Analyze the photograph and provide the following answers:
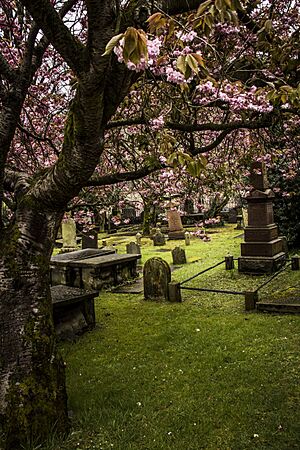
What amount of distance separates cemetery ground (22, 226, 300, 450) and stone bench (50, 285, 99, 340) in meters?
0.23

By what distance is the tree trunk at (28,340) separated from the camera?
358 centimetres

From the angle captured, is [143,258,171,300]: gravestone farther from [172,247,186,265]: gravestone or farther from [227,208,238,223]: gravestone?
[227,208,238,223]: gravestone

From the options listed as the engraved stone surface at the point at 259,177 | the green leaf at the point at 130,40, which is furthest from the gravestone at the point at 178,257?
the green leaf at the point at 130,40

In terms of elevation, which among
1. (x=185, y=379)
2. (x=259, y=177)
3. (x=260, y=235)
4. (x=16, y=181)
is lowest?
(x=185, y=379)

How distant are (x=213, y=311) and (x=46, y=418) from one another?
488 cm

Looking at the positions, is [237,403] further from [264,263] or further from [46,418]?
[264,263]

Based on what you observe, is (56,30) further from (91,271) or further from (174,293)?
(91,271)

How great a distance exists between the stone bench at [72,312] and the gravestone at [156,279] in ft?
6.57

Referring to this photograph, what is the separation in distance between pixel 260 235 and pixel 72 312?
21.2ft

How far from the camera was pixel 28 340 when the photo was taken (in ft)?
12.1

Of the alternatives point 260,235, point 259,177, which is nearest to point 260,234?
point 260,235

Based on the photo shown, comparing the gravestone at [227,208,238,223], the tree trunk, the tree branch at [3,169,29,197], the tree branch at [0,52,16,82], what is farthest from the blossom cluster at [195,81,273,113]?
the gravestone at [227,208,238,223]

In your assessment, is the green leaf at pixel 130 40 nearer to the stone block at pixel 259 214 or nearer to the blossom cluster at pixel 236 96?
the blossom cluster at pixel 236 96

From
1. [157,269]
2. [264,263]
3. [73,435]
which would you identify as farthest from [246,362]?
[264,263]
